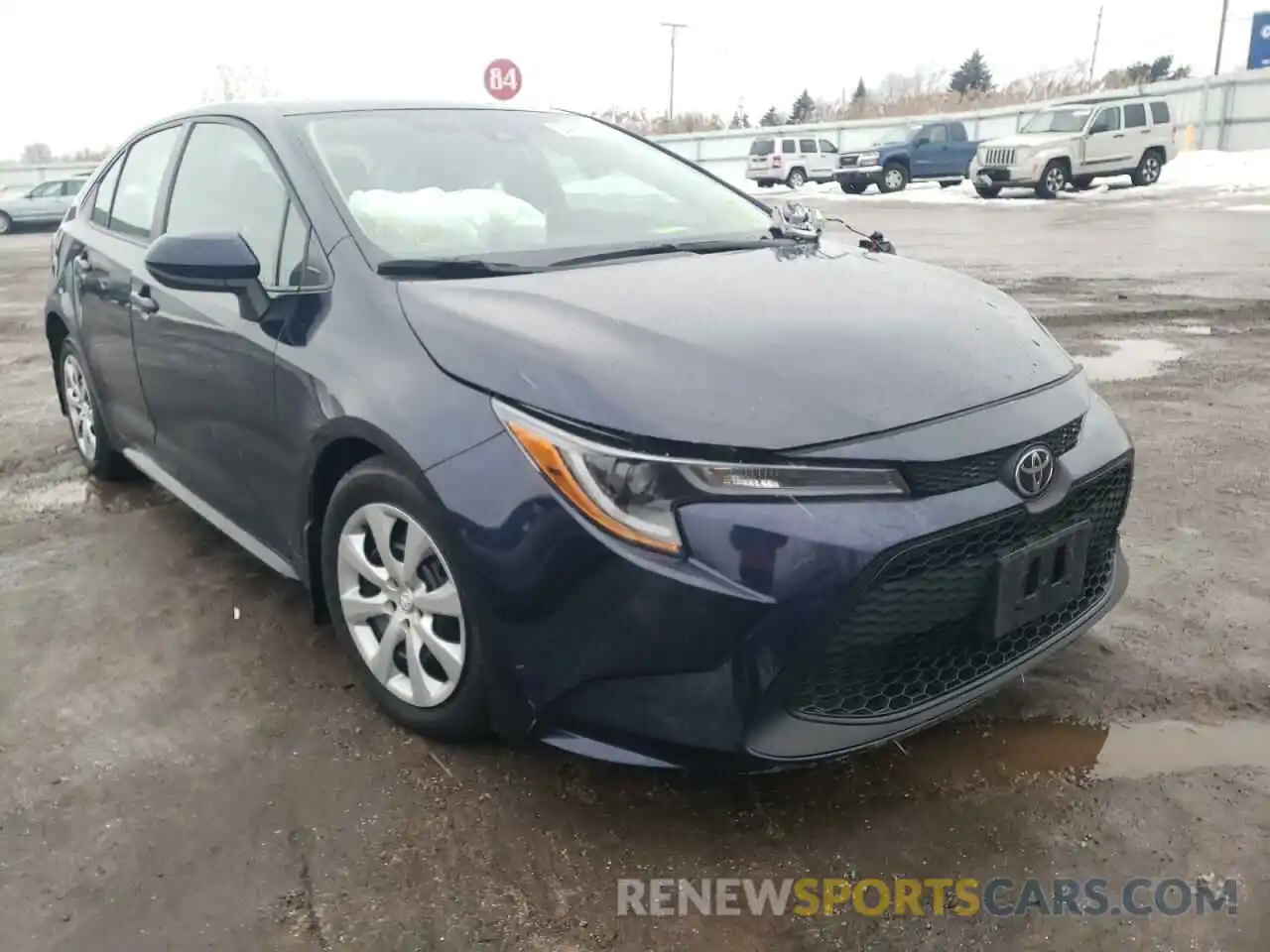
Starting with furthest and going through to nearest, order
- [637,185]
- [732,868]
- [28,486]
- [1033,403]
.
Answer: [28,486] → [637,185] → [1033,403] → [732,868]

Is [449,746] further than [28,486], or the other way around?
[28,486]

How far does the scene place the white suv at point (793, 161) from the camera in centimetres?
3186

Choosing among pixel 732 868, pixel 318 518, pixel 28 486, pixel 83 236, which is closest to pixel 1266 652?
pixel 732 868

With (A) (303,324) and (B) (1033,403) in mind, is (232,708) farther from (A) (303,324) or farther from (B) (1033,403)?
(B) (1033,403)

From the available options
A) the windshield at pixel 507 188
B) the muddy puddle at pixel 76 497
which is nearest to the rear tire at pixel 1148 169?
the windshield at pixel 507 188

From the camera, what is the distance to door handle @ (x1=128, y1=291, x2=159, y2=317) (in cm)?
350

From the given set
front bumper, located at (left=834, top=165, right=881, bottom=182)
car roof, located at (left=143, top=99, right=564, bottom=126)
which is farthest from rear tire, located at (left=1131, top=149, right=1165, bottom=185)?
car roof, located at (left=143, top=99, right=564, bottom=126)

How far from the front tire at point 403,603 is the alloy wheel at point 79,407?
2370 millimetres

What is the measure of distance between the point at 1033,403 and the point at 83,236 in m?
3.77

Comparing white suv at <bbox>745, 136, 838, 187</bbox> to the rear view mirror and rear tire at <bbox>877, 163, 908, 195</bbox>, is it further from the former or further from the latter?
the rear view mirror

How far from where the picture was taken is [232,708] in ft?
9.20

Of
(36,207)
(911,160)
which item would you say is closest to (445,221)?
(911,160)

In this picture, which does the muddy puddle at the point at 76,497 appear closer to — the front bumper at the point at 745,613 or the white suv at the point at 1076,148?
the front bumper at the point at 745,613

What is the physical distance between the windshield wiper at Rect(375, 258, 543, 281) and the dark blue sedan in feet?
0.03
